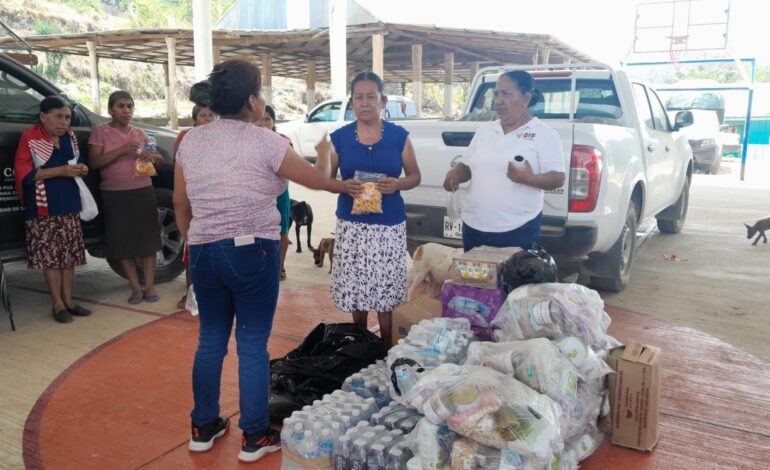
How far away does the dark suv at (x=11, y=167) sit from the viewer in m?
4.68

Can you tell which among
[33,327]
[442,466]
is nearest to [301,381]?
[442,466]

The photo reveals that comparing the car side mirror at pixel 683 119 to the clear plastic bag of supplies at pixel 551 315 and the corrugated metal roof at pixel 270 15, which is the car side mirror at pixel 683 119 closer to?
the clear plastic bag of supplies at pixel 551 315

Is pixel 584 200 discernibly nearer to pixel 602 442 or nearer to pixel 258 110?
pixel 602 442

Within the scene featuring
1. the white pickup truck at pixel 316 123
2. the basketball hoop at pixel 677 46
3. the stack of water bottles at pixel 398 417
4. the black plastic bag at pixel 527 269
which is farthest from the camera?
the basketball hoop at pixel 677 46

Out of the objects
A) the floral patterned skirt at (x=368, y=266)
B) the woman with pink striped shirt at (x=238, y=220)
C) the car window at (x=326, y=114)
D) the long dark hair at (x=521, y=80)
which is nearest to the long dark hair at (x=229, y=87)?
the woman with pink striped shirt at (x=238, y=220)

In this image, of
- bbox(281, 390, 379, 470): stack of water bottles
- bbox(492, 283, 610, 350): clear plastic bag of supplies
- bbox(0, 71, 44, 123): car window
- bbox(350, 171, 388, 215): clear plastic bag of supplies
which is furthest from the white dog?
bbox(0, 71, 44, 123): car window

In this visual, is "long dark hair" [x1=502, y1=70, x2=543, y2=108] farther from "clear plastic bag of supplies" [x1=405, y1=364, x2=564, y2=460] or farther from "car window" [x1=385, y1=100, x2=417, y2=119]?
"car window" [x1=385, y1=100, x2=417, y2=119]

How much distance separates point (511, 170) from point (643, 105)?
3680 mm

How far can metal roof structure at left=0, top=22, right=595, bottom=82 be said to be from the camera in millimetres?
17859

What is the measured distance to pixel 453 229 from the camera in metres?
4.93

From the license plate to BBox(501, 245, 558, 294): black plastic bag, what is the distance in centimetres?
157

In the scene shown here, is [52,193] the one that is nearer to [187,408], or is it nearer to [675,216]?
[187,408]

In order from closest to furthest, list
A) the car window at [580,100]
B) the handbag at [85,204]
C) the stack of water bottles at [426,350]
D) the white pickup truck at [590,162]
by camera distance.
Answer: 1. the stack of water bottles at [426,350]
2. the white pickup truck at [590,162]
3. the handbag at [85,204]
4. the car window at [580,100]

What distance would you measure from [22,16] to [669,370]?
148 ft
